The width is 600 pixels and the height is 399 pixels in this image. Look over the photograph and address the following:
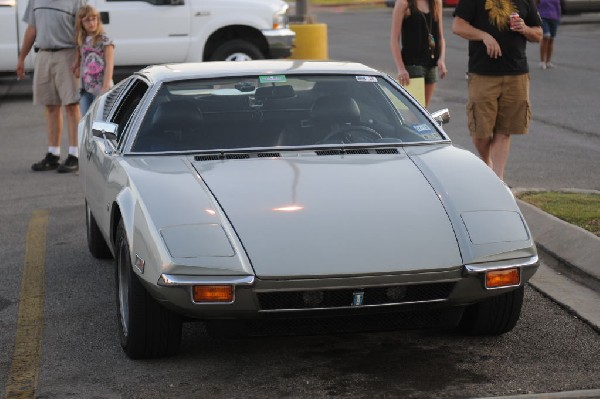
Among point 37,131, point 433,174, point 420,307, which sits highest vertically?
point 433,174

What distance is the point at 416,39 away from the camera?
10.5m

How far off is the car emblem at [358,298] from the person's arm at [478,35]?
4142mm

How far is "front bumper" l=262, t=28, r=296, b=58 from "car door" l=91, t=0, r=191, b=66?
A: 117cm

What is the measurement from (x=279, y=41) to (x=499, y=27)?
9.12 meters

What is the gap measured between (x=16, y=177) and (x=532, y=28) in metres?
5.34

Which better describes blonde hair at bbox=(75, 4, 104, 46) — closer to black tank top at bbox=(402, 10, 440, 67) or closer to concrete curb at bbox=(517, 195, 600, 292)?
black tank top at bbox=(402, 10, 440, 67)

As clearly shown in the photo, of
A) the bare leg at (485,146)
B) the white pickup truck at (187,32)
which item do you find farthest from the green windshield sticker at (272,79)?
the white pickup truck at (187,32)

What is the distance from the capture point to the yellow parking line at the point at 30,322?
563 centimetres

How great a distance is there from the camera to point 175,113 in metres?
6.80

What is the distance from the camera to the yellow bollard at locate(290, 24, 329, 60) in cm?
2027

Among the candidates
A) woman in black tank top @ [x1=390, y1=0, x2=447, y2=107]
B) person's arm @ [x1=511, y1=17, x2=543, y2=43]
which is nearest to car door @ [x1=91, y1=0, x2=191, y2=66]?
woman in black tank top @ [x1=390, y1=0, x2=447, y2=107]

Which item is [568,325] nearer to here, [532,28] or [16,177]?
[532,28]

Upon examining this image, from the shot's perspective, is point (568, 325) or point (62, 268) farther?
point (62, 268)

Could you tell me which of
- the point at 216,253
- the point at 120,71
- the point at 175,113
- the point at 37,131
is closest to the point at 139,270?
the point at 216,253
